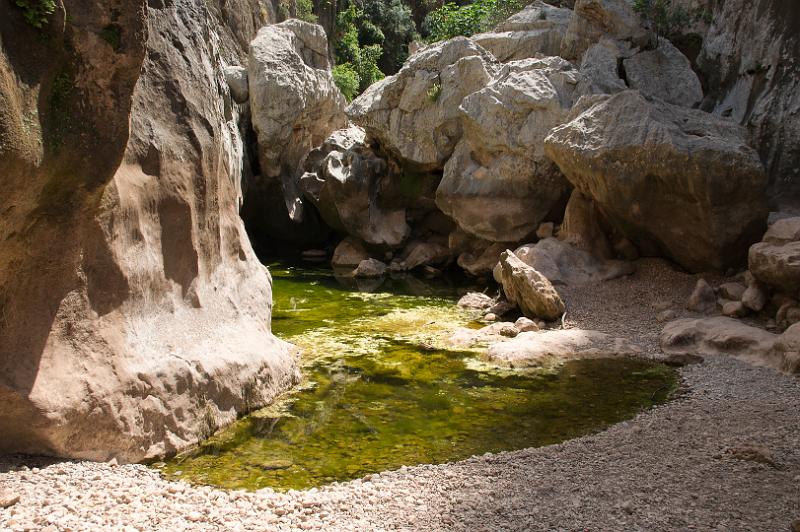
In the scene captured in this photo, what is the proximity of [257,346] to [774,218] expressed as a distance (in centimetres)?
936

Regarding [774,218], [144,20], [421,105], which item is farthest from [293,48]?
[144,20]

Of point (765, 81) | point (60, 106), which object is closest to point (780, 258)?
point (765, 81)

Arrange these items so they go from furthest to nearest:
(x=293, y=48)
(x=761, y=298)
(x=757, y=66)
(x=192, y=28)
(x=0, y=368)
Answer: (x=293, y=48) < (x=757, y=66) < (x=761, y=298) < (x=192, y=28) < (x=0, y=368)

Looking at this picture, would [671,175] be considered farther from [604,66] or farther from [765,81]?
[604,66]

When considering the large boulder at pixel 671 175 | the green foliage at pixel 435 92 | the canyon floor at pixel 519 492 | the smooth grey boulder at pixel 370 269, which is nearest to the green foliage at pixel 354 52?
the green foliage at pixel 435 92

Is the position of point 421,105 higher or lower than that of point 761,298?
higher

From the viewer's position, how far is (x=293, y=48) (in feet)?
73.6

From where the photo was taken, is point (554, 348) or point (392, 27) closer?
point (554, 348)

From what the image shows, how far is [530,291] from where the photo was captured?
11.8 m

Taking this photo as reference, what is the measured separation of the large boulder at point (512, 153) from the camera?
599 inches

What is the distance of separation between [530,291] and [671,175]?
3.20 m

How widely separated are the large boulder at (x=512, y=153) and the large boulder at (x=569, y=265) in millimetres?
2202

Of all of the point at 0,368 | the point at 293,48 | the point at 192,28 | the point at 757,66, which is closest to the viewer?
the point at 0,368

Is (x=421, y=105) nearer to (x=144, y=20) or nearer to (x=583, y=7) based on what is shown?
(x=583, y=7)
